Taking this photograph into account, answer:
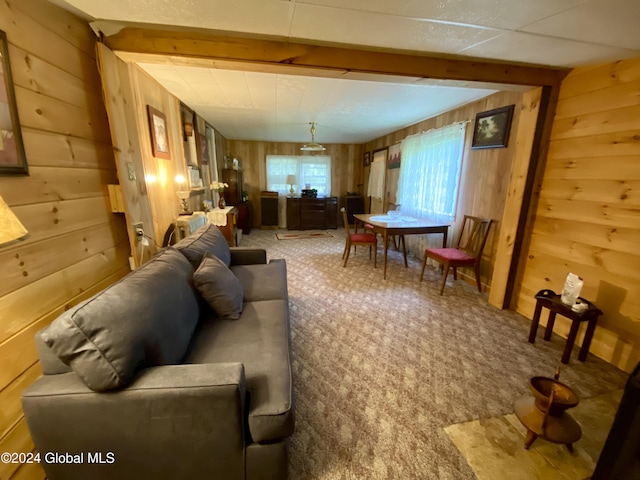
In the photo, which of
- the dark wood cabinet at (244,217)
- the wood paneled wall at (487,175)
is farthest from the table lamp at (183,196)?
the wood paneled wall at (487,175)

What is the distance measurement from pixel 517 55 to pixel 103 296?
2.90 m

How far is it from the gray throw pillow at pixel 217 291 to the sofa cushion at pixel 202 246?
0.50 ft

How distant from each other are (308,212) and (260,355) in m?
5.42

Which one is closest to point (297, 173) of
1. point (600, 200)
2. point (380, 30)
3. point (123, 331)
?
point (380, 30)

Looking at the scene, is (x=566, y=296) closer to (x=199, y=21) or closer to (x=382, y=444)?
(x=382, y=444)

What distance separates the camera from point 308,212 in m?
6.54

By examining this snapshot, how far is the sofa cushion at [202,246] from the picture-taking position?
176 cm

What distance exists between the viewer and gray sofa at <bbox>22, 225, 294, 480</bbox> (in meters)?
0.89

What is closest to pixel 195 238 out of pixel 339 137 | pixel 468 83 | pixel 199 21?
pixel 199 21

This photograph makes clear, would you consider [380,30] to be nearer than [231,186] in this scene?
Yes

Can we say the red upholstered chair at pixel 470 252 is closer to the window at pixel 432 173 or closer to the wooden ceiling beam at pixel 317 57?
the window at pixel 432 173

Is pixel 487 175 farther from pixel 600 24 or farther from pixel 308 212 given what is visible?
pixel 308 212

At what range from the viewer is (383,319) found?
7.97 ft

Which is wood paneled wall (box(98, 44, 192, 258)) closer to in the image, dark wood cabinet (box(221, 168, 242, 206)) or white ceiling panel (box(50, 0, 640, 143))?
white ceiling panel (box(50, 0, 640, 143))
